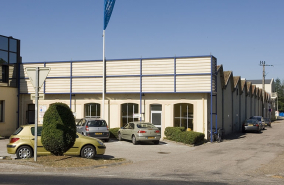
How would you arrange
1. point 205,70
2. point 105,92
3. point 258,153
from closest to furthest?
point 258,153 → point 205,70 → point 105,92

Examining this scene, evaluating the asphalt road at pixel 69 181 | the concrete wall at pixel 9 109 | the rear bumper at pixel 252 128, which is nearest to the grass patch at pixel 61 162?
the asphalt road at pixel 69 181

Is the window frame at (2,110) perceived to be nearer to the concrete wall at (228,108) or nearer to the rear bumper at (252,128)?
the concrete wall at (228,108)

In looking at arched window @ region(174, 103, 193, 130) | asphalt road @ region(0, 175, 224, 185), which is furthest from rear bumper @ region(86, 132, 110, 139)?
asphalt road @ region(0, 175, 224, 185)

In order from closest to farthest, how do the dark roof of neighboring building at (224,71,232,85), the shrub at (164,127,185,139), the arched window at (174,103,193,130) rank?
the shrub at (164,127,185,139) < the arched window at (174,103,193,130) < the dark roof of neighboring building at (224,71,232,85)

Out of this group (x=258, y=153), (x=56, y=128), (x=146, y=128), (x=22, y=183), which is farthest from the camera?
(x=146, y=128)

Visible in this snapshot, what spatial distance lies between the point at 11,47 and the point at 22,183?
22509 mm

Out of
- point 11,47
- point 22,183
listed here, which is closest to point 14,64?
point 11,47

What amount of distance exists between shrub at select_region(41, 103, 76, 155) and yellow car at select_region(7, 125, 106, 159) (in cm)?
168

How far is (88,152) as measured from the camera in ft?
53.9

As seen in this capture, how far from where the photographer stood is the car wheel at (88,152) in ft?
53.5

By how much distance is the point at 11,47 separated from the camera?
99.9ft

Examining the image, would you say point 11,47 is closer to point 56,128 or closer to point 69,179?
point 56,128

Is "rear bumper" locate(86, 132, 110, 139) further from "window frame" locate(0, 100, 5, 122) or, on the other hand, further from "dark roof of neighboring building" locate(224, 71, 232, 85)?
"dark roof of neighboring building" locate(224, 71, 232, 85)

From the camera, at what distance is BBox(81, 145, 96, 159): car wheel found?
53.5ft
